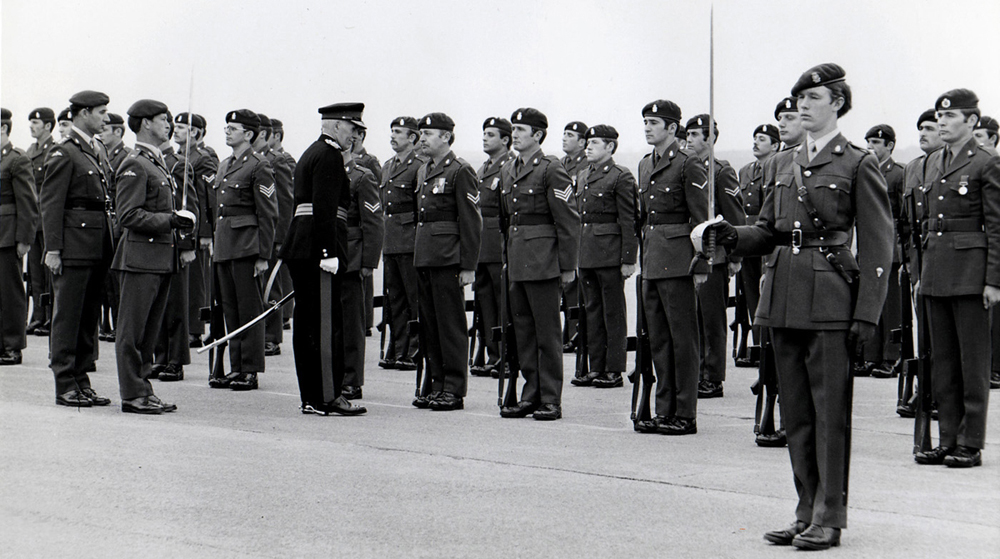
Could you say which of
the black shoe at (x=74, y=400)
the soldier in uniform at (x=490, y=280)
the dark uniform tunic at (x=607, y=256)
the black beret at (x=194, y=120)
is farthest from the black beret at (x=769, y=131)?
the black shoe at (x=74, y=400)

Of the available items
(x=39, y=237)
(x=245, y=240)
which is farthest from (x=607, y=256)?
(x=39, y=237)

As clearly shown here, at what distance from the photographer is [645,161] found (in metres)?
8.29

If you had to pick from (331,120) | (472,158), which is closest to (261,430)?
(331,120)

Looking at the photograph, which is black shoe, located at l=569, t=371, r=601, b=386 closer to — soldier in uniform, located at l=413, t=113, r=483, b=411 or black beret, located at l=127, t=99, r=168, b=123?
soldier in uniform, located at l=413, t=113, r=483, b=411

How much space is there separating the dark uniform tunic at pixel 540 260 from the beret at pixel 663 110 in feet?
2.31

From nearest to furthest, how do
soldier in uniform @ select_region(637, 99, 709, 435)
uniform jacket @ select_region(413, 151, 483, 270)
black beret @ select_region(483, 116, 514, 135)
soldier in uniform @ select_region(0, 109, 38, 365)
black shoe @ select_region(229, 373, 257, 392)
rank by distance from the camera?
soldier in uniform @ select_region(637, 99, 709, 435)
uniform jacket @ select_region(413, 151, 483, 270)
black beret @ select_region(483, 116, 514, 135)
black shoe @ select_region(229, 373, 257, 392)
soldier in uniform @ select_region(0, 109, 38, 365)

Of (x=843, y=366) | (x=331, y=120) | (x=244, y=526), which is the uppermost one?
(x=331, y=120)

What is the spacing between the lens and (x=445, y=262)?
28.7 ft

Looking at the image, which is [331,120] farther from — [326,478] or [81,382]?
[326,478]

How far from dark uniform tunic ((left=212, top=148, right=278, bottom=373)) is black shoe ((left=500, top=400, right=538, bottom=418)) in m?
2.42

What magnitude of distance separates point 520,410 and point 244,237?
2881mm

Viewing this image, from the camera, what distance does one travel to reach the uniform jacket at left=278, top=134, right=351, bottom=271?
8273mm

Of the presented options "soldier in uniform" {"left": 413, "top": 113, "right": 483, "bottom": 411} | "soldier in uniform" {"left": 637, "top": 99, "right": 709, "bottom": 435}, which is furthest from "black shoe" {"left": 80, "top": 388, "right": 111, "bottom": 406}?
"soldier in uniform" {"left": 637, "top": 99, "right": 709, "bottom": 435}

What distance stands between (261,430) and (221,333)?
8.41 feet
